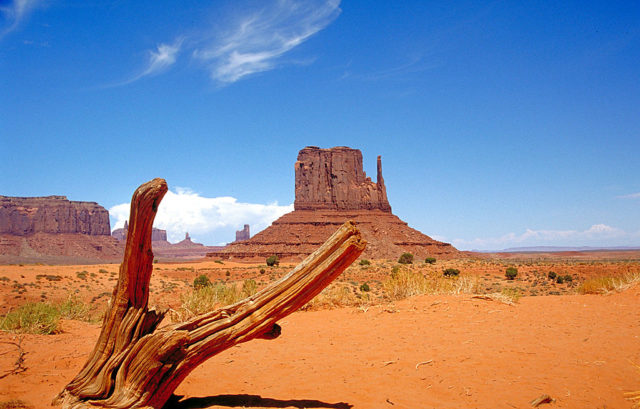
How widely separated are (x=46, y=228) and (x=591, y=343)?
150502 mm

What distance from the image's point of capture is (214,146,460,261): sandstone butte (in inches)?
3255

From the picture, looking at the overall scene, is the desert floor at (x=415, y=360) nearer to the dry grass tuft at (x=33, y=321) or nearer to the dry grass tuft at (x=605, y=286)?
the dry grass tuft at (x=33, y=321)

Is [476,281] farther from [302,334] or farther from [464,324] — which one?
[302,334]

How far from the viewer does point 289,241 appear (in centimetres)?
8706

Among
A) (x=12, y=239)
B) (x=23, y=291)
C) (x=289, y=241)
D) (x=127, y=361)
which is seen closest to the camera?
(x=127, y=361)

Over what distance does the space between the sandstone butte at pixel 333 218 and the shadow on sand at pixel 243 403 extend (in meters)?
71.3

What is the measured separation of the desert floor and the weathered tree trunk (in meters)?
0.75

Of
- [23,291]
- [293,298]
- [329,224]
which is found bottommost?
[23,291]

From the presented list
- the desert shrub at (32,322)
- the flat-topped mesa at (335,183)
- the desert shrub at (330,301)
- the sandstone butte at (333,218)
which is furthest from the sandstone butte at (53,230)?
the desert shrub at (330,301)

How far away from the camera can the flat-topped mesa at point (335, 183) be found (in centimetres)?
11056

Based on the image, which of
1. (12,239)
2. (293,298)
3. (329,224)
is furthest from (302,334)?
(12,239)

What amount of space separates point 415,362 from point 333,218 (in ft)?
303

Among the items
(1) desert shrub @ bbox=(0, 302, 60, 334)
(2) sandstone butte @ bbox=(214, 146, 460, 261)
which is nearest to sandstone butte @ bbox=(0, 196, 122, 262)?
(2) sandstone butte @ bbox=(214, 146, 460, 261)

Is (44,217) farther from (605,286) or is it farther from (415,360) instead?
(415,360)
